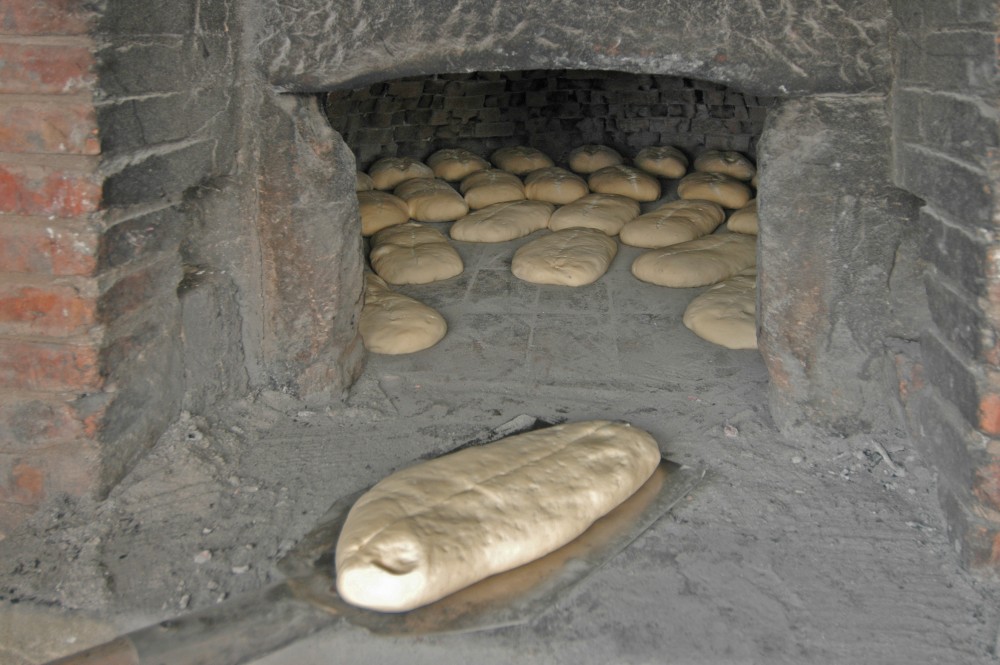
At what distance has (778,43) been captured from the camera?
2074 millimetres

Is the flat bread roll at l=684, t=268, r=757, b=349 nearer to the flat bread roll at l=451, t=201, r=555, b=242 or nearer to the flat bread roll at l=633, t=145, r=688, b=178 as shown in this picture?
the flat bread roll at l=451, t=201, r=555, b=242

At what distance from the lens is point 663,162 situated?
14.8 feet

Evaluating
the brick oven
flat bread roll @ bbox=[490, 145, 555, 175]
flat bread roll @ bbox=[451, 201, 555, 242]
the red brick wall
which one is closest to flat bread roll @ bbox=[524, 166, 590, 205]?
flat bread roll @ bbox=[451, 201, 555, 242]

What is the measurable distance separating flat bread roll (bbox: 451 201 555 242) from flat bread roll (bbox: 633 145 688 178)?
0.80 metres

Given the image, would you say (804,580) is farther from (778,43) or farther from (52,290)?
(52,290)

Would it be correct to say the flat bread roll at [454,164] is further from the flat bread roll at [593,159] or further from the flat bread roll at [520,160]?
the flat bread roll at [593,159]

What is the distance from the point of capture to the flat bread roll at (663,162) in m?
4.51

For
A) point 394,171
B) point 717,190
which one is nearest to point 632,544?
point 717,190

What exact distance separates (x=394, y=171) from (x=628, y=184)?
1139mm

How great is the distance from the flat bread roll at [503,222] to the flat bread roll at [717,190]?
659 mm

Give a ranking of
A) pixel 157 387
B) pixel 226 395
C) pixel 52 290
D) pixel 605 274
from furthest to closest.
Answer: pixel 605 274 < pixel 226 395 < pixel 157 387 < pixel 52 290

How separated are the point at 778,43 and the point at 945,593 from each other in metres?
1.25

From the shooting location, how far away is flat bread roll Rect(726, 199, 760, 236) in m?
3.70

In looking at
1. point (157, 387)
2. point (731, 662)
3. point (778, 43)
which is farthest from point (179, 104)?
point (731, 662)
